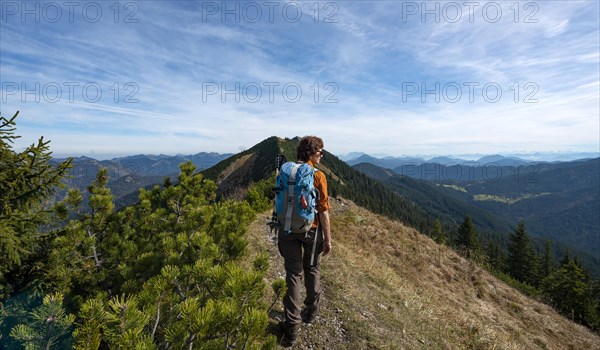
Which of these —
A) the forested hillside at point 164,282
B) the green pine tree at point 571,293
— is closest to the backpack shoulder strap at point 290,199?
the forested hillside at point 164,282

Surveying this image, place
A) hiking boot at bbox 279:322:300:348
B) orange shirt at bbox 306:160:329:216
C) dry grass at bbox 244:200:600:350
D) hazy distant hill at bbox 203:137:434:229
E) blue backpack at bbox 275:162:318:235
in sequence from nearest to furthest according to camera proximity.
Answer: blue backpack at bbox 275:162:318:235 < orange shirt at bbox 306:160:329:216 < hiking boot at bbox 279:322:300:348 < dry grass at bbox 244:200:600:350 < hazy distant hill at bbox 203:137:434:229

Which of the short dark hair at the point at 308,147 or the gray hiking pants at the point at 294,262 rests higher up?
the short dark hair at the point at 308,147

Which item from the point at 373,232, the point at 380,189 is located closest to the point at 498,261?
the point at 373,232

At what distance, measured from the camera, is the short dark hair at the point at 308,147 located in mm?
5305

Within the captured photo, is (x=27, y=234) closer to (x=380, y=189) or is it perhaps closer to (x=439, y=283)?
(x=439, y=283)

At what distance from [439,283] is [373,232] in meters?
4.38

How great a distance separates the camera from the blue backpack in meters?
4.95

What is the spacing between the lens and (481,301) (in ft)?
48.5

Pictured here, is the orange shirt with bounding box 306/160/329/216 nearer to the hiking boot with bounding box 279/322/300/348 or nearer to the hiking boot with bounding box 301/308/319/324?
the hiking boot with bounding box 279/322/300/348

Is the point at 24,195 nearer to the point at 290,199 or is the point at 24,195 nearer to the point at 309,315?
the point at 290,199

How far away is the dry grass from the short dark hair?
362 centimetres

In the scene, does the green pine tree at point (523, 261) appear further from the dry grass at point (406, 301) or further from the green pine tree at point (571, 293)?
the dry grass at point (406, 301)

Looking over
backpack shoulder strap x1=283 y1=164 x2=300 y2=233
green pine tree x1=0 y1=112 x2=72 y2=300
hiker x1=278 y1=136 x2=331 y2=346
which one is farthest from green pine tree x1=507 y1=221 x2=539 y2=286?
green pine tree x1=0 y1=112 x2=72 y2=300

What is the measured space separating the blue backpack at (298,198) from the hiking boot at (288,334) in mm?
1818
